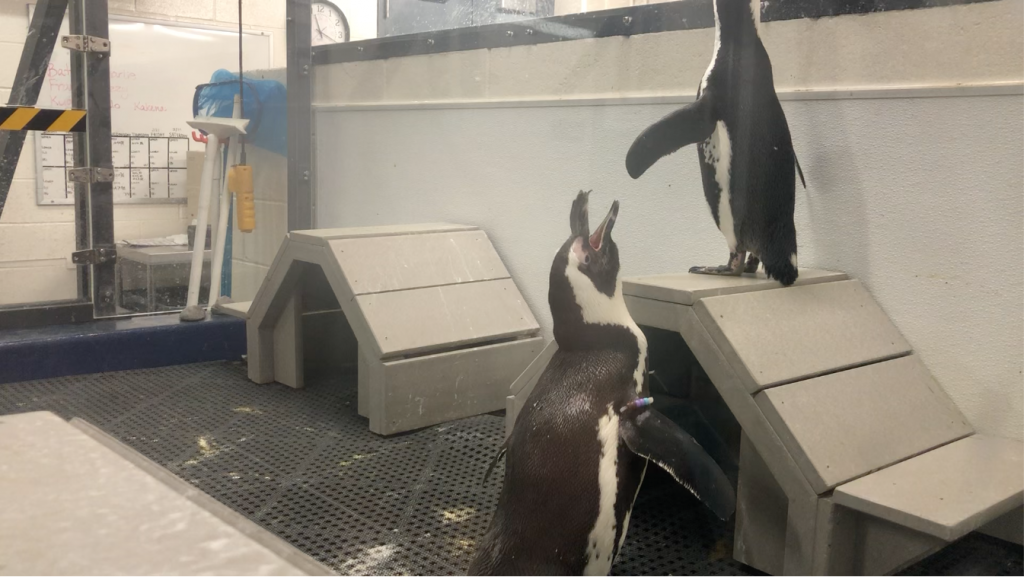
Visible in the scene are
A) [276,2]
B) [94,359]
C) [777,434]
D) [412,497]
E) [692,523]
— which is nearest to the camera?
[777,434]

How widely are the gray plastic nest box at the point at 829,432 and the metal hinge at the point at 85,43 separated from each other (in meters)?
1.33

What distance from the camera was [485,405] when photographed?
5.98 ft

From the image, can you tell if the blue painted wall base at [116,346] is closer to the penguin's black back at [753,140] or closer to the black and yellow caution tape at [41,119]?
the black and yellow caution tape at [41,119]

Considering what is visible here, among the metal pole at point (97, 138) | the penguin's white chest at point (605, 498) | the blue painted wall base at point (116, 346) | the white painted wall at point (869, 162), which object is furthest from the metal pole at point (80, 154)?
the penguin's white chest at point (605, 498)

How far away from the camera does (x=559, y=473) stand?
0.96m

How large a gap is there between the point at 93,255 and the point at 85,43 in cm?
50

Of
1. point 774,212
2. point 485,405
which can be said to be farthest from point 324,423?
point 774,212

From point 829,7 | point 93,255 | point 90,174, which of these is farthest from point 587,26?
point 93,255

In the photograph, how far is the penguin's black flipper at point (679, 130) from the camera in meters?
1.25

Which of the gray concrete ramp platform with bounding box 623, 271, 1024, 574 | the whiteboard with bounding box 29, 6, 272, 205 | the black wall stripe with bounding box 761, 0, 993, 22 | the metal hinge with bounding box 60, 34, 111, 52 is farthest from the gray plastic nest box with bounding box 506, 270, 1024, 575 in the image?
the metal hinge with bounding box 60, 34, 111, 52

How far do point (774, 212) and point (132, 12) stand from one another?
61.5 inches

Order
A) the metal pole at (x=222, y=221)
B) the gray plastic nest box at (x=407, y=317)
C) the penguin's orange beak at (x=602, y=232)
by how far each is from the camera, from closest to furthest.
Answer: the penguin's orange beak at (x=602, y=232) → the gray plastic nest box at (x=407, y=317) → the metal pole at (x=222, y=221)

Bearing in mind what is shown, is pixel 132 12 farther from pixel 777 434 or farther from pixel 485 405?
pixel 777 434

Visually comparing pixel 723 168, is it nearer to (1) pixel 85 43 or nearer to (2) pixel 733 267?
(2) pixel 733 267
